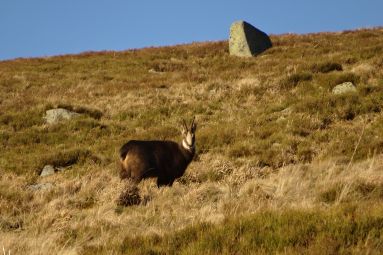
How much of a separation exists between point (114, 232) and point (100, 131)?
11.6 m

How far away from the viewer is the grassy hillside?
5.78 meters

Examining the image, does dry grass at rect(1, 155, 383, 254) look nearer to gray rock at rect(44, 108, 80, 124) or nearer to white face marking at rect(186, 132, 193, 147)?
white face marking at rect(186, 132, 193, 147)

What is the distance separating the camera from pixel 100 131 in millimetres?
18109

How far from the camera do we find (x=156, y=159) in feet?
36.2

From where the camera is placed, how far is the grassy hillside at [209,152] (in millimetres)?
5777

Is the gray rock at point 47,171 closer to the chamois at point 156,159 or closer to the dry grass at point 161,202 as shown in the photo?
the dry grass at point 161,202

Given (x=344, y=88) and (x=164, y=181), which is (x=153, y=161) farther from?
(x=344, y=88)

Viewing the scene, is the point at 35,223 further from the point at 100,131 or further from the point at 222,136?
the point at 100,131

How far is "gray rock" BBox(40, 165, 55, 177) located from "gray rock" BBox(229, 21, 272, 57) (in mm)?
20877

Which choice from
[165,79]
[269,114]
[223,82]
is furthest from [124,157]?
[165,79]

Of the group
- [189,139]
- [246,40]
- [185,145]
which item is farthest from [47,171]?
[246,40]

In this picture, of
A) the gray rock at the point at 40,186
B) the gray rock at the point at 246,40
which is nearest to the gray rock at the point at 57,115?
the gray rock at the point at 40,186

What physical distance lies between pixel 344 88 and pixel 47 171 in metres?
10.6

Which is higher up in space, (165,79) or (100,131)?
(165,79)
